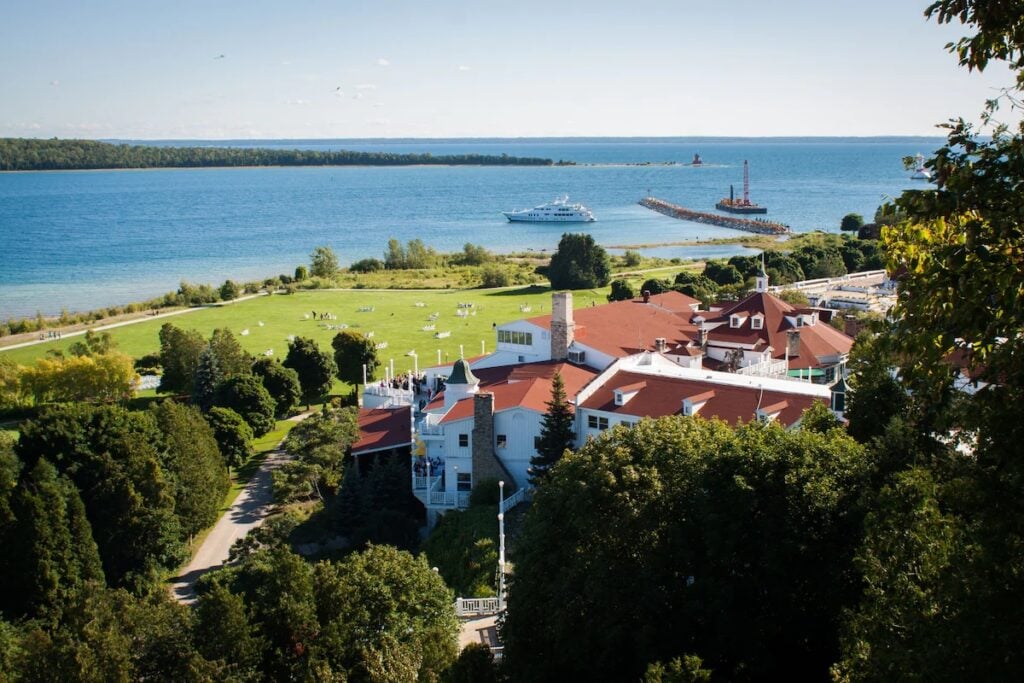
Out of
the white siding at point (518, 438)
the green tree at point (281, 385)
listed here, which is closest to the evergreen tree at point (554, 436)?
the white siding at point (518, 438)

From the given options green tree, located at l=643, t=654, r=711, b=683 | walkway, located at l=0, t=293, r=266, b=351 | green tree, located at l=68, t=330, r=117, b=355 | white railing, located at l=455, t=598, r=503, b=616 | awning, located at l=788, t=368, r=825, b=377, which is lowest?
walkway, located at l=0, t=293, r=266, b=351

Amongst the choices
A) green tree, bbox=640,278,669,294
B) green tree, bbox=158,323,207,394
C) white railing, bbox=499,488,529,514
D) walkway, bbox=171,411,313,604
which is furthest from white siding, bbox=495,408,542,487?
green tree, bbox=640,278,669,294

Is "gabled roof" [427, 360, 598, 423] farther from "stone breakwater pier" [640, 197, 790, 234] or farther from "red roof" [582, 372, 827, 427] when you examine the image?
"stone breakwater pier" [640, 197, 790, 234]

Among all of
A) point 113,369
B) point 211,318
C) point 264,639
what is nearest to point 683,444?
point 264,639

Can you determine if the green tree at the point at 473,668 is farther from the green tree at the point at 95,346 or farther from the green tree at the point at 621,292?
the green tree at the point at 621,292

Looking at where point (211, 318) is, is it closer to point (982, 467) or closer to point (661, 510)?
point (661, 510)

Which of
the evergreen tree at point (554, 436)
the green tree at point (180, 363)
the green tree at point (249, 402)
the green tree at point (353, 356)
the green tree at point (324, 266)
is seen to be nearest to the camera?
the evergreen tree at point (554, 436)
